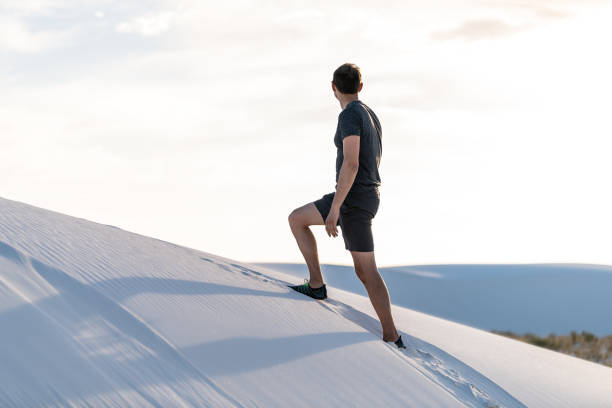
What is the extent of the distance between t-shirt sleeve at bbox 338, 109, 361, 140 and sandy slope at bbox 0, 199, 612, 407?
111cm

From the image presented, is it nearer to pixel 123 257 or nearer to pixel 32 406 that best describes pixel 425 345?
pixel 123 257

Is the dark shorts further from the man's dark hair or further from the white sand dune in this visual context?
the white sand dune

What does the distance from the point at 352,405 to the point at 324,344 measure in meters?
0.64

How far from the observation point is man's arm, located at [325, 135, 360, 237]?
412 centimetres

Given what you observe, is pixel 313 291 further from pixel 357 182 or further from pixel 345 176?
pixel 345 176

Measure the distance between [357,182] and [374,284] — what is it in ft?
2.01

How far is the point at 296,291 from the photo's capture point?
495 cm

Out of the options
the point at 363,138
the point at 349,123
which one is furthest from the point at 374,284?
the point at 349,123

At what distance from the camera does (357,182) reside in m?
4.30

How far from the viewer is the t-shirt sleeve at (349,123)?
13.6ft

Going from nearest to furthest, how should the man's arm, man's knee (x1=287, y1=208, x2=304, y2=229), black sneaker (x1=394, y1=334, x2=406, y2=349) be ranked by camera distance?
1. the man's arm
2. black sneaker (x1=394, y1=334, x2=406, y2=349)
3. man's knee (x1=287, y1=208, x2=304, y2=229)

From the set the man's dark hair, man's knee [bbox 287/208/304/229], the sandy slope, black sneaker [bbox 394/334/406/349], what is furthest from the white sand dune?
the man's dark hair

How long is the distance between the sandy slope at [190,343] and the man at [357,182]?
385 mm

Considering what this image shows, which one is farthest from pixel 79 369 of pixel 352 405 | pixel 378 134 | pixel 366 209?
pixel 378 134
